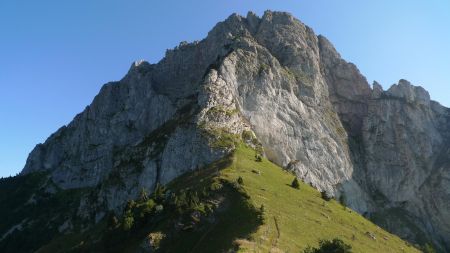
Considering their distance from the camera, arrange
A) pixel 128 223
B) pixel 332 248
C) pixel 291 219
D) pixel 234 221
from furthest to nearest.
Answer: pixel 128 223
pixel 291 219
pixel 234 221
pixel 332 248

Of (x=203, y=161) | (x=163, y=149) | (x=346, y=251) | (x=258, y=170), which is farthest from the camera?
(x=163, y=149)

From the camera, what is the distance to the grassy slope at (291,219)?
254 ft

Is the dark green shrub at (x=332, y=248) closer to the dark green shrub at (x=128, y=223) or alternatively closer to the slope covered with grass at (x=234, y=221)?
the slope covered with grass at (x=234, y=221)

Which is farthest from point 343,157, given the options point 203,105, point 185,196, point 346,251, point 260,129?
point 346,251

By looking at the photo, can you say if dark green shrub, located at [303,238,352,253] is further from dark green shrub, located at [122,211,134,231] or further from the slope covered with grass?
dark green shrub, located at [122,211,134,231]

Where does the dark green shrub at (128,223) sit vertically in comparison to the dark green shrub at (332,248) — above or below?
above

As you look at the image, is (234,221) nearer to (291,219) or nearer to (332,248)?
(291,219)

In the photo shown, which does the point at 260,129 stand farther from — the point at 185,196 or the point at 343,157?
the point at 185,196

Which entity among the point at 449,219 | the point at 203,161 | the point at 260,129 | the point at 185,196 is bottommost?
the point at 449,219

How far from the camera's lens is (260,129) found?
6772 inches

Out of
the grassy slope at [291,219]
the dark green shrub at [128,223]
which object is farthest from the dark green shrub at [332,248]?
the dark green shrub at [128,223]

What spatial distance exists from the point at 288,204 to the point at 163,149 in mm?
68573

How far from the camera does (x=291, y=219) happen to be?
294 feet

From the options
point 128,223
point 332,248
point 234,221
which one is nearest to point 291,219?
point 234,221
